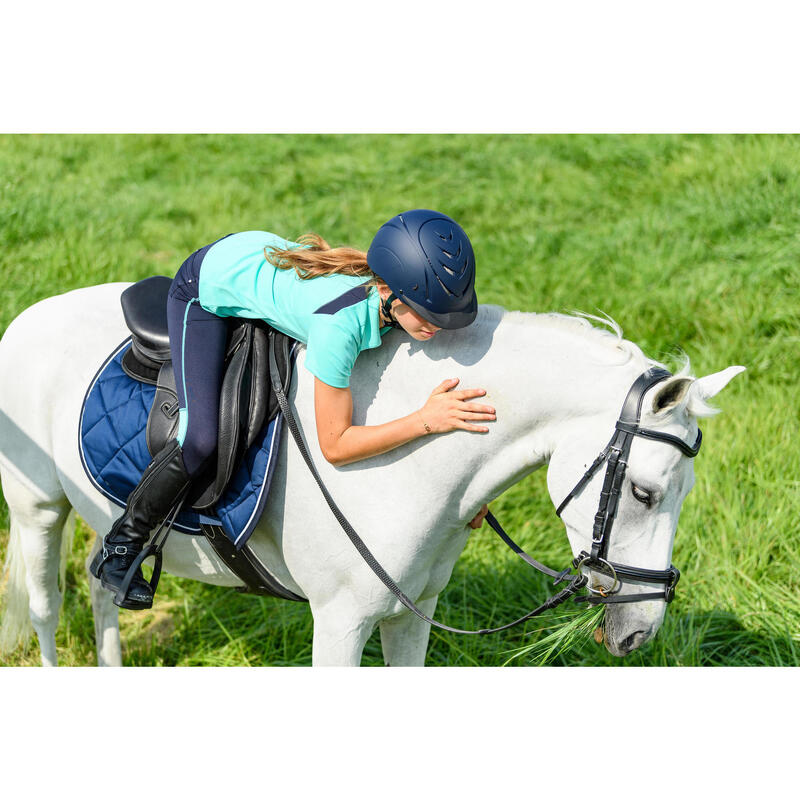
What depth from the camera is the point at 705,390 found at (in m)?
2.56

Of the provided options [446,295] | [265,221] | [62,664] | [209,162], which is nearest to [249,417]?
[446,295]

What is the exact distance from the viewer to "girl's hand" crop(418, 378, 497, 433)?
2.73 meters

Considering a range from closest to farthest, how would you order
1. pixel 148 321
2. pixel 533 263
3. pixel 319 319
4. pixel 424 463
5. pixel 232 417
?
pixel 319 319 → pixel 424 463 → pixel 232 417 → pixel 148 321 → pixel 533 263

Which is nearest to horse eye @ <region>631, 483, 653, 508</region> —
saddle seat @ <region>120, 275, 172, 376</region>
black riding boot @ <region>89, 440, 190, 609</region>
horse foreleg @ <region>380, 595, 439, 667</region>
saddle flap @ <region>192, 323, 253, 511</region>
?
horse foreleg @ <region>380, 595, 439, 667</region>

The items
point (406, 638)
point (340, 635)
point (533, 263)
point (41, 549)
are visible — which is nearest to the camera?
point (340, 635)

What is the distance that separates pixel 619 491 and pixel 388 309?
996 mm

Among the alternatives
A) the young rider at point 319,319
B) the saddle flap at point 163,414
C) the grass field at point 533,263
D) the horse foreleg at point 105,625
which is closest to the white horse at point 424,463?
the young rider at point 319,319

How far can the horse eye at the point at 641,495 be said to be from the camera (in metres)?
2.58

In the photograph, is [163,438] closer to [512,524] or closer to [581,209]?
[512,524]

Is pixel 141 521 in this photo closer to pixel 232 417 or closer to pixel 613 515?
pixel 232 417

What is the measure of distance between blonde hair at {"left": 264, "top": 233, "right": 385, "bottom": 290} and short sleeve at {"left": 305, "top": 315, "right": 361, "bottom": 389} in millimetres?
233

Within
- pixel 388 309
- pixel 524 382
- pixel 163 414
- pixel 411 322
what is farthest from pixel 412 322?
pixel 163 414

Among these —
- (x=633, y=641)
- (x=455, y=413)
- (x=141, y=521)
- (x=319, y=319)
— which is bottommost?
(x=633, y=641)

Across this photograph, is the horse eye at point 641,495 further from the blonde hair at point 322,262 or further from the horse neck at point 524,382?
the blonde hair at point 322,262
